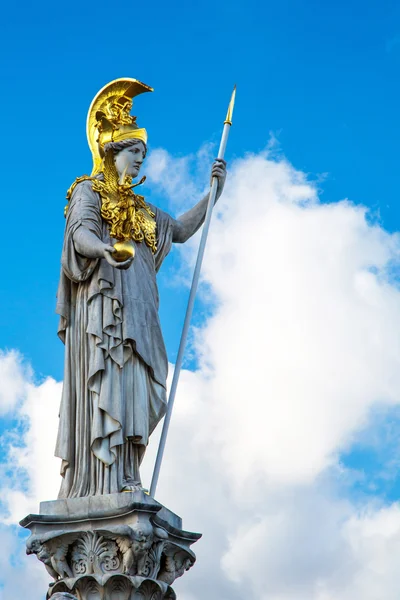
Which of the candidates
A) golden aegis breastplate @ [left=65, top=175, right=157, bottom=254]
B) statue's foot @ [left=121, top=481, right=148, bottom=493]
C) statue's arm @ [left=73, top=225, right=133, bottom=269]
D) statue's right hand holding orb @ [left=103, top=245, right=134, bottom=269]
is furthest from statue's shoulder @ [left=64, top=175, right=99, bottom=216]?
statue's foot @ [left=121, top=481, right=148, bottom=493]

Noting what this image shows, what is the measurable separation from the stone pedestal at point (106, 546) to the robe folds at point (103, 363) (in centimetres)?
49

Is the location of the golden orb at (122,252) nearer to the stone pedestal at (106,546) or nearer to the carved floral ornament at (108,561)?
the stone pedestal at (106,546)

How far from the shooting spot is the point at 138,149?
17422mm

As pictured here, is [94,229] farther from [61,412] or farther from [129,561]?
[129,561]

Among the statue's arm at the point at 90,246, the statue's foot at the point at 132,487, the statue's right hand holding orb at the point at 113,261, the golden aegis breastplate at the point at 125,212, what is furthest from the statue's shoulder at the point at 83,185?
the statue's foot at the point at 132,487

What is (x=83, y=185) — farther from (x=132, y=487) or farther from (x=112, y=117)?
(x=132, y=487)

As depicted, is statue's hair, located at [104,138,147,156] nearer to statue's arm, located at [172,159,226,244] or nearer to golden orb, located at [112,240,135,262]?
statue's arm, located at [172,159,226,244]

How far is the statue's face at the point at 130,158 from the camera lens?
17.3 meters

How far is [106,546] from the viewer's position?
14.7 meters

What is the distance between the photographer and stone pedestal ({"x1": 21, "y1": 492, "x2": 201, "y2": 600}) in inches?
570

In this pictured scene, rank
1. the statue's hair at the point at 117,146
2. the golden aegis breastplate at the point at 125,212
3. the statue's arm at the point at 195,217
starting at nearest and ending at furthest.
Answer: the golden aegis breastplate at the point at 125,212 < the statue's hair at the point at 117,146 < the statue's arm at the point at 195,217

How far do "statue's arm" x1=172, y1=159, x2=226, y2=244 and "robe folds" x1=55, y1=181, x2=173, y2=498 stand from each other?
1194 millimetres

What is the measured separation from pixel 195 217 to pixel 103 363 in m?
3.55

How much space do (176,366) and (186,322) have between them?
72 centimetres
